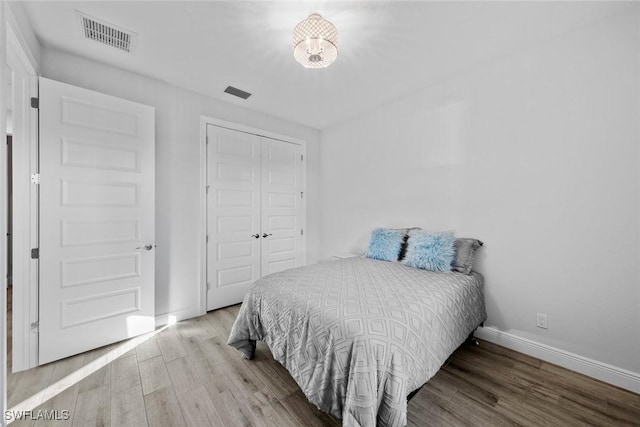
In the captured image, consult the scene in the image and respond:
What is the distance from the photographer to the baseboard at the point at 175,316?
2.64 metres

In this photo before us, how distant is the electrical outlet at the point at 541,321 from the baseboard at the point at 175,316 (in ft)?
11.0

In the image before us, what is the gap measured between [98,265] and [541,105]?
4.06 metres

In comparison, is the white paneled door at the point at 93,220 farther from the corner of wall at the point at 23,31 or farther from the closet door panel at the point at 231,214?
the closet door panel at the point at 231,214

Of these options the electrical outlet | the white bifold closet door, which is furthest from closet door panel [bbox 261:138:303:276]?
the electrical outlet

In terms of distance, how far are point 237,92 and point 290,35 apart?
1196 mm

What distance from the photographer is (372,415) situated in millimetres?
1154

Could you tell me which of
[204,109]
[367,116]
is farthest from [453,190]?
[204,109]

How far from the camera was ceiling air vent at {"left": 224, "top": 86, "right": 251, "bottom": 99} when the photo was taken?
9.25ft

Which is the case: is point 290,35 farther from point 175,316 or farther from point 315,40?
point 175,316

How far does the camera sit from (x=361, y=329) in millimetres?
1304

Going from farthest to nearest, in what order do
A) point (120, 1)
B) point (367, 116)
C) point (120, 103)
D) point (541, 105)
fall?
point (367, 116) < point (120, 103) < point (541, 105) < point (120, 1)

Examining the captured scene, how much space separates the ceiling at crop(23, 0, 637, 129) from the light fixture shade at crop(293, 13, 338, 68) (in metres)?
0.14

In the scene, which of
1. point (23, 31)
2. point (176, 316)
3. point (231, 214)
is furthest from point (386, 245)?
point (23, 31)

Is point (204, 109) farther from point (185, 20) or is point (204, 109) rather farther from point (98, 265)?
point (98, 265)
